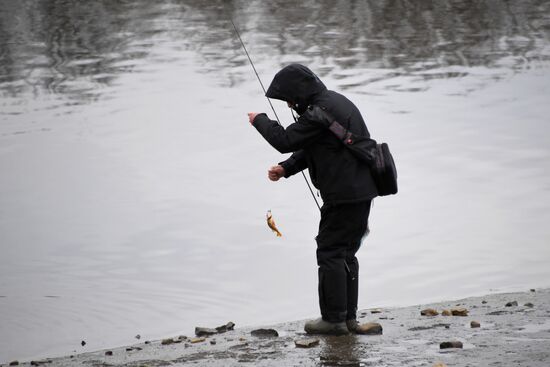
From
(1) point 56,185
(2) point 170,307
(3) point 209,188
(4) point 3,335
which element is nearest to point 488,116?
(3) point 209,188

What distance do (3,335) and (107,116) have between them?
21.7ft

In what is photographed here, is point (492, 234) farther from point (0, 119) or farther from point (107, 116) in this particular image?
point (0, 119)

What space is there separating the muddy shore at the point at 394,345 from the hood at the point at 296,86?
136 centimetres

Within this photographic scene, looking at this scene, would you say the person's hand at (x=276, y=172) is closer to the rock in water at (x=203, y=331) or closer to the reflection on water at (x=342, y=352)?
the reflection on water at (x=342, y=352)

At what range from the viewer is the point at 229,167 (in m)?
11.9

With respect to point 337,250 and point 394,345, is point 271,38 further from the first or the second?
point 394,345

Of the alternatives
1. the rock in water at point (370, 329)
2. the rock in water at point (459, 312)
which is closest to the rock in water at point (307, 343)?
the rock in water at point (370, 329)

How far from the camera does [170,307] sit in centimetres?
809

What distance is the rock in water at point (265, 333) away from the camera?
6.63 metres

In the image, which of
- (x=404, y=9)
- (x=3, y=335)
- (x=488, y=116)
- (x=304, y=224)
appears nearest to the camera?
(x=3, y=335)

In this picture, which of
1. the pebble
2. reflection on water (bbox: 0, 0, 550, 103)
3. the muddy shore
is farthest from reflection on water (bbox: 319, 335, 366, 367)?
reflection on water (bbox: 0, 0, 550, 103)

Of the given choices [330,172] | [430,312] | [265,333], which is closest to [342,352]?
[265,333]

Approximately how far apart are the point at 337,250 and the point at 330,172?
1.50 ft

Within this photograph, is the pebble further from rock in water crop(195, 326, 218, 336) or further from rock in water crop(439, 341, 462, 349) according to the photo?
rock in water crop(439, 341, 462, 349)
